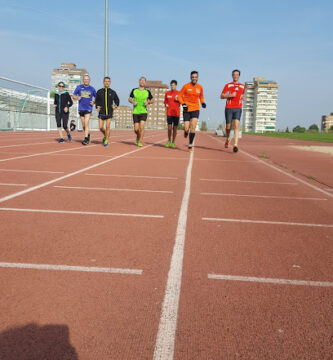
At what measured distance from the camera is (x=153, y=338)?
168 cm

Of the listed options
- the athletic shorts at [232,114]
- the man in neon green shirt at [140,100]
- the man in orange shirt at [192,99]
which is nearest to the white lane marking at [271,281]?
the man in orange shirt at [192,99]

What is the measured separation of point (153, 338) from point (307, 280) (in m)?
1.18

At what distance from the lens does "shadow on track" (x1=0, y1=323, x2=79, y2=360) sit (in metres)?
1.54

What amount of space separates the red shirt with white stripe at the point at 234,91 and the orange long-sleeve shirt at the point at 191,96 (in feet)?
2.62

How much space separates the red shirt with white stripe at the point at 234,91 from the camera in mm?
11188

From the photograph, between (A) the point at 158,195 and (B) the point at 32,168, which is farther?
(B) the point at 32,168

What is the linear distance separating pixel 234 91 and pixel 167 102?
2423mm

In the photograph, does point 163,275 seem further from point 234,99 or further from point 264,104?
point 264,104

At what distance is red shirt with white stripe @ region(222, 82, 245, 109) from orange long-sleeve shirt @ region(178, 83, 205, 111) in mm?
799

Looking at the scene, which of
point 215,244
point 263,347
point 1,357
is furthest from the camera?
point 215,244

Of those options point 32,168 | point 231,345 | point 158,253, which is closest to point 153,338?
point 231,345

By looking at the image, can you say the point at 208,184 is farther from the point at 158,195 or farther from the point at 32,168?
the point at 32,168

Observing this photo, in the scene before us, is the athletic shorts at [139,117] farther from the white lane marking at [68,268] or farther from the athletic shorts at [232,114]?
the white lane marking at [68,268]

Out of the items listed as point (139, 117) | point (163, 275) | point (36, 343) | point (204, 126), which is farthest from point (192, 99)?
point (204, 126)
